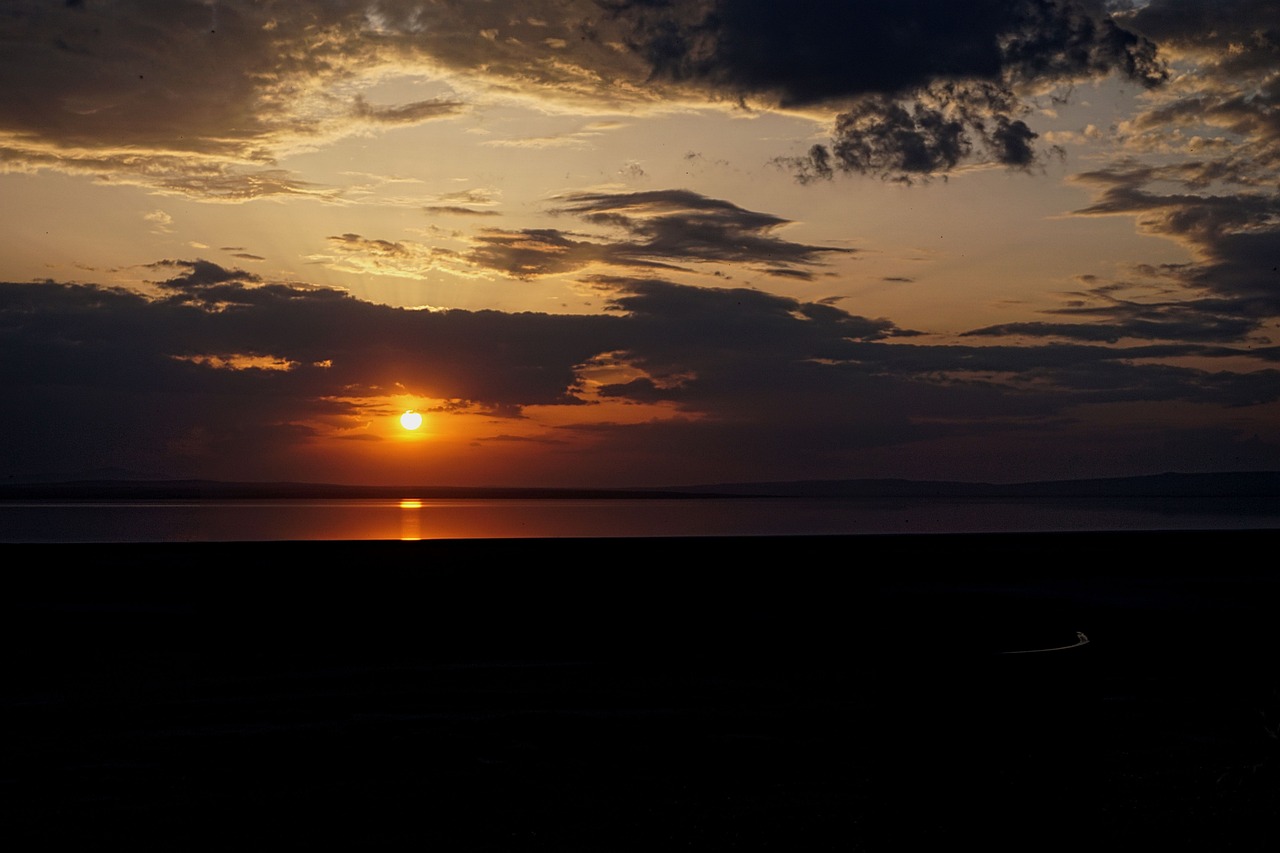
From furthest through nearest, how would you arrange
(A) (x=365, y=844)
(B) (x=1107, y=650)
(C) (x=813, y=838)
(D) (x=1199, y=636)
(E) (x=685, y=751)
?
1. (D) (x=1199, y=636)
2. (B) (x=1107, y=650)
3. (E) (x=685, y=751)
4. (A) (x=365, y=844)
5. (C) (x=813, y=838)

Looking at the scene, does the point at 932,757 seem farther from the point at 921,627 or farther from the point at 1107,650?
the point at 1107,650

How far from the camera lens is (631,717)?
12664 millimetres

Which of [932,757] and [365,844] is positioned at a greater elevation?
[932,757]

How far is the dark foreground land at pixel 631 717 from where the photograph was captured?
513 cm

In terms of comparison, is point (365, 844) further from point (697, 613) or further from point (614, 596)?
point (614, 596)

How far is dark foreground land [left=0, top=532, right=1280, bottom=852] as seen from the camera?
16.8 feet

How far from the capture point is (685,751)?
10.9m

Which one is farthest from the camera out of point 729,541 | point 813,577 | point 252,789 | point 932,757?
point 729,541

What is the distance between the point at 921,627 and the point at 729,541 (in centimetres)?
4822

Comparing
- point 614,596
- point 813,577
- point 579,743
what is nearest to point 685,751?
point 579,743

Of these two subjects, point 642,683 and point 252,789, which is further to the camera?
point 642,683

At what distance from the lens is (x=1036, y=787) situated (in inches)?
201

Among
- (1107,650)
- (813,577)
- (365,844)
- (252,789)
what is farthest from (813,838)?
(813,577)

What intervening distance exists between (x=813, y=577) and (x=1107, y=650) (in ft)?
48.7
